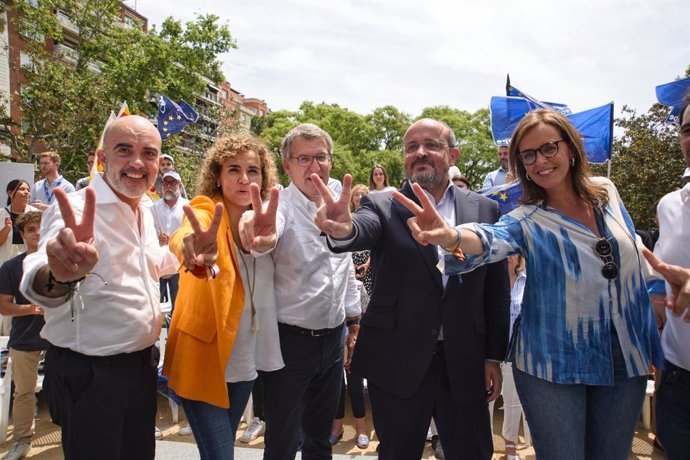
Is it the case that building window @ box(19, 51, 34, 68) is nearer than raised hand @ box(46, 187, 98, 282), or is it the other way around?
raised hand @ box(46, 187, 98, 282)

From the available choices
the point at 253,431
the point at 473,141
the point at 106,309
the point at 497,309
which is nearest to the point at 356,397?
the point at 253,431

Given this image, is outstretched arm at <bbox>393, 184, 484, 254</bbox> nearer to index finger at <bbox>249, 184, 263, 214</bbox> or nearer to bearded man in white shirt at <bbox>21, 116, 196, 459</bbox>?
index finger at <bbox>249, 184, 263, 214</bbox>

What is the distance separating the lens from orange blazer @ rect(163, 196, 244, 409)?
7.27ft

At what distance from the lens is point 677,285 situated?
1.87 metres

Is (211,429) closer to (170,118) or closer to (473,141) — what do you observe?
(170,118)

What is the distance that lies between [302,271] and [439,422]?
1.07 meters

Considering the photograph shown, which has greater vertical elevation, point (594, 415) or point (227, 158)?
point (227, 158)

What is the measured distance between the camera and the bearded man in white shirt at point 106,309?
6.09 ft

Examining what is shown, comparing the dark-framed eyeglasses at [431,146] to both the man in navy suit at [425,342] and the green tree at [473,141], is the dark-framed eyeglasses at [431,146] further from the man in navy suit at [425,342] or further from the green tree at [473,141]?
the green tree at [473,141]

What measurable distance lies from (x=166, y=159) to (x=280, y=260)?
5.67m

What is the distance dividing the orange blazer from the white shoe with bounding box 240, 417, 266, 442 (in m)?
2.37

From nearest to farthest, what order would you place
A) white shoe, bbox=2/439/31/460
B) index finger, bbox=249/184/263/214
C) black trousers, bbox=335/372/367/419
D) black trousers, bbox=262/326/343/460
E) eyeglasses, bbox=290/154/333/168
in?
index finger, bbox=249/184/263/214, black trousers, bbox=262/326/343/460, eyeglasses, bbox=290/154/333/168, white shoe, bbox=2/439/31/460, black trousers, bbox=335/372/367/419

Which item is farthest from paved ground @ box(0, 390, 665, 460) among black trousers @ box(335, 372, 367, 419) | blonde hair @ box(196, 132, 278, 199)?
blonde hair @ box(196, 132, 278, 199)

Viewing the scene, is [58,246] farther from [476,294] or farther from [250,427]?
[250,427]
